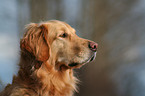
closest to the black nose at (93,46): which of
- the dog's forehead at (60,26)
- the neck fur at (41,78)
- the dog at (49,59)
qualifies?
the dog at (49,59)

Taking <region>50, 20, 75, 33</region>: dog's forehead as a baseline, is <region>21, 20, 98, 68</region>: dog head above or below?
below

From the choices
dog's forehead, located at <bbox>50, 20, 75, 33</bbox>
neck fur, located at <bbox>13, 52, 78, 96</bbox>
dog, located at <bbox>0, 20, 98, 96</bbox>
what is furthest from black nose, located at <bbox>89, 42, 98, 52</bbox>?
neck fur, located at <bbox>13, 52, 78, 96</bbox>

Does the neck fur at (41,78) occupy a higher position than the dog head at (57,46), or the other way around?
the dog head at (57,46)

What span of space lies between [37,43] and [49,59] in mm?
340

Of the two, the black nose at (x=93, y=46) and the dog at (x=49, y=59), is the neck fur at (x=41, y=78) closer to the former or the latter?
the dog at (x=49, y=59)

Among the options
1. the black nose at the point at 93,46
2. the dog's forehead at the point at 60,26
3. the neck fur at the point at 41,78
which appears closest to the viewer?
the neck fur at the point at 41,78

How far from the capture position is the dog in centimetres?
268

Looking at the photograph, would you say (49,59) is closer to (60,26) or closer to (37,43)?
(37,43)

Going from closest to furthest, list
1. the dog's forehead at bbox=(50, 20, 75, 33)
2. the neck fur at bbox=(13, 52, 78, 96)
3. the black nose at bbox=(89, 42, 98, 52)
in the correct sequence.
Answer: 1. the neck fur at bbox=(13, 52, 78, 96)
2. the black nose at bbox=(89, 42, 98, 52)
3. the dog's forehead at bbox=(50, 20, 75, 33)

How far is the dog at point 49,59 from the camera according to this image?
2682 mm

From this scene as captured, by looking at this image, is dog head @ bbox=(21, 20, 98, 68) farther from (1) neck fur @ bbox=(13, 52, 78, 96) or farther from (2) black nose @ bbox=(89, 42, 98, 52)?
(1) neck fur @ bbox=(13, 52, 78, 96)

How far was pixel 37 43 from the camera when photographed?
2770mm

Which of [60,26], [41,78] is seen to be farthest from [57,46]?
[41,78]

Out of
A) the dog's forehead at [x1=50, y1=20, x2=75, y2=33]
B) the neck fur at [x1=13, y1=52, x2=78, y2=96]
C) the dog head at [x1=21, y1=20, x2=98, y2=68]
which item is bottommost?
the neck fur at [x1=13, y1=52, x2=78, y2=96]
